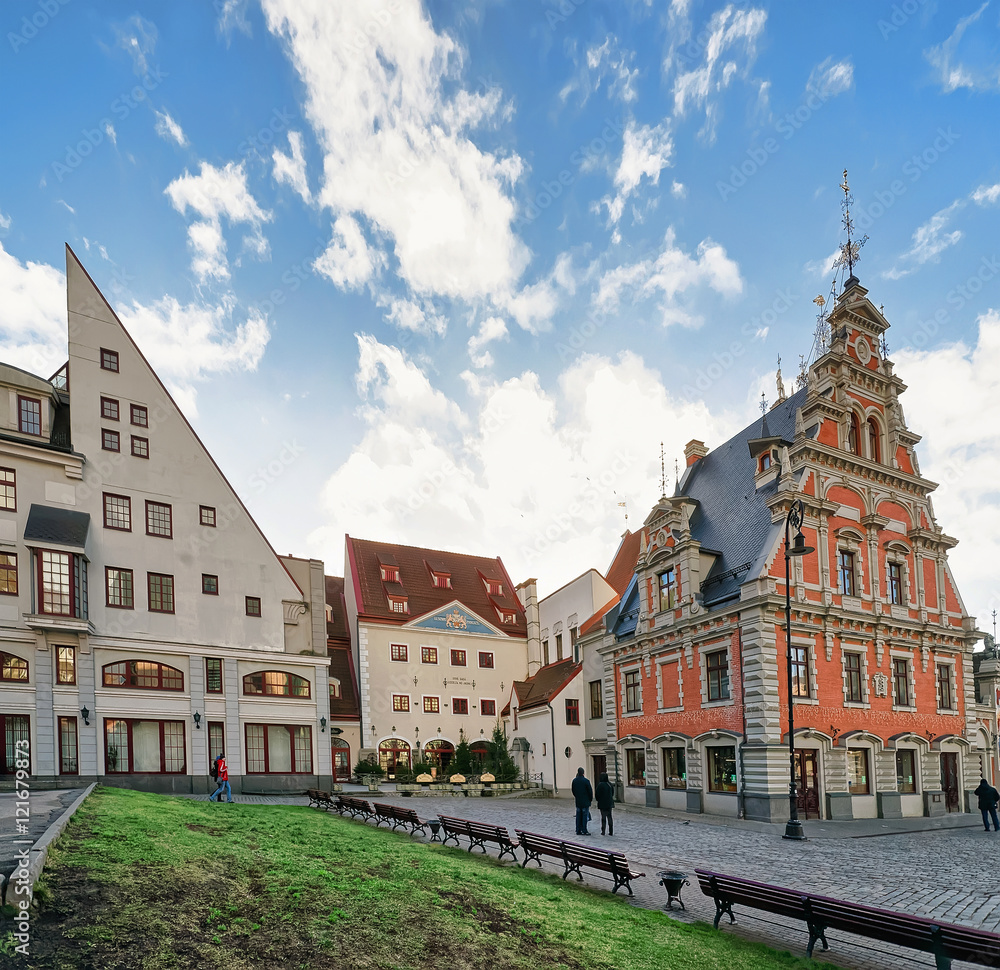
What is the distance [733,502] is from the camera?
34.6 meters

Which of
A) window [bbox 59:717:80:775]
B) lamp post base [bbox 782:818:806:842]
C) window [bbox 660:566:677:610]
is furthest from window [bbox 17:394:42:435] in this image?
lamp post base [bbox 782:818:806:842]

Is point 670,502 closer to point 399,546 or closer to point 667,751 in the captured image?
point 667,751

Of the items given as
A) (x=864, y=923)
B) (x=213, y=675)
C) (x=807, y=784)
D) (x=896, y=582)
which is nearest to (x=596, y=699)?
(x=807, y=784)

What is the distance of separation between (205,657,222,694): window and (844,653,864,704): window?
25443 mm

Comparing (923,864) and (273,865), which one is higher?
(273,865)

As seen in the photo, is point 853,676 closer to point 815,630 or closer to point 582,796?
point 815,630

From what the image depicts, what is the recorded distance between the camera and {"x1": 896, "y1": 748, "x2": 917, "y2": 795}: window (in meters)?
30.8

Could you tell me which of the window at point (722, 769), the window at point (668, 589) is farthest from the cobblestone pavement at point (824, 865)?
the window at point (668, 589)

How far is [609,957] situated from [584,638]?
3261 cm

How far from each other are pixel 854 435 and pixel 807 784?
14.9 meters

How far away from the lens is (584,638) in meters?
41.4

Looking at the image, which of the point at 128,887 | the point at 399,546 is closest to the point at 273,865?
the point at 128,887

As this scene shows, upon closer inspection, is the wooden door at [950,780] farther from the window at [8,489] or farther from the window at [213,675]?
the window at [8,489]

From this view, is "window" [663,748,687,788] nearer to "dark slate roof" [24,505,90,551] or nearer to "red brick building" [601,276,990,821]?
"red brick building" [601,276,990,821]
